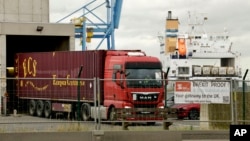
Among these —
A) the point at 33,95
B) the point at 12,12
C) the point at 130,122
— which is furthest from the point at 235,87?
the point at 12,12

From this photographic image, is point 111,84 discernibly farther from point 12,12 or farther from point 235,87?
point 12,12

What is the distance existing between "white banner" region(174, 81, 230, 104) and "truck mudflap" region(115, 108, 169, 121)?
3.20ft

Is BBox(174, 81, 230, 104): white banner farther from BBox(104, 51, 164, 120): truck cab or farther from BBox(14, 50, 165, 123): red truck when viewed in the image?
BBox(104, 51, 164, 120): truck cab

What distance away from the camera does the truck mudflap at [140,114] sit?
19516 mm

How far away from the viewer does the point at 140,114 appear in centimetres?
1997

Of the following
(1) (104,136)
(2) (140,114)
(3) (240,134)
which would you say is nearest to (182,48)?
(2) (140,114)

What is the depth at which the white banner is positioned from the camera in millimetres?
18797

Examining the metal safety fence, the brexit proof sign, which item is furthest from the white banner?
the brexit proof sign

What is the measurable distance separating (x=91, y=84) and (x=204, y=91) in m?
4.70

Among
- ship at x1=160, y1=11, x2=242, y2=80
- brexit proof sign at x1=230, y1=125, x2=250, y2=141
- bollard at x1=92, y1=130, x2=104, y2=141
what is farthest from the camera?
ship at x1=160, y1=11, x2=242, y2=80

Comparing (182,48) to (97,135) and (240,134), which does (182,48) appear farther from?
(240,134)

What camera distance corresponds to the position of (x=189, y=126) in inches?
756

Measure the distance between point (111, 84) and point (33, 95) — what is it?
9261 mm

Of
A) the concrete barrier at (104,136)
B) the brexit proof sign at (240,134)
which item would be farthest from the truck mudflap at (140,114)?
the brexit proof sign at (240,134)
